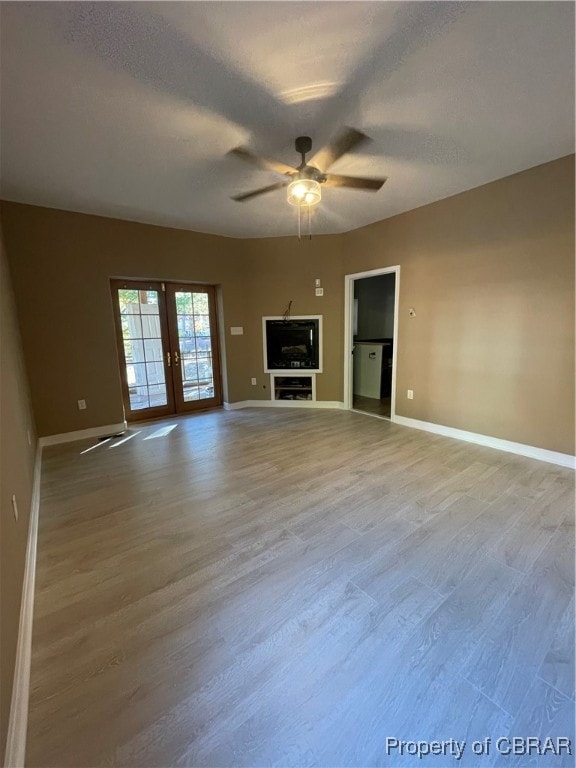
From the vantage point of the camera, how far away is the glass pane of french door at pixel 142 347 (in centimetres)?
433

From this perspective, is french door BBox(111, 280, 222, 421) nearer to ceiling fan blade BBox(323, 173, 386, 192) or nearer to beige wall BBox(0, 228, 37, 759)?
beige wall BBox(0, 228, 37, 759)

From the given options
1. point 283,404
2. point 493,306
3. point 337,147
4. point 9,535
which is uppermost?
point 337,147

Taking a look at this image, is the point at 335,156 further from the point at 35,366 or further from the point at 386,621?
the point at 35,366

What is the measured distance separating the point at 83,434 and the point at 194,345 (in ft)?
6.52

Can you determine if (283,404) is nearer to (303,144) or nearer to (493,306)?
(493,306)

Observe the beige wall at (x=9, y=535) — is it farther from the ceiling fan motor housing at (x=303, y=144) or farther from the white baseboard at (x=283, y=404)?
the white baseboard at (x=283, y=404)

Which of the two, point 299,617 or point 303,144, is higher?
point 303,144

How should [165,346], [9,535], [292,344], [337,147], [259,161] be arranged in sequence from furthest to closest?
[292,344] < [165,346] < [259,161] < [337,147] < [9,535]

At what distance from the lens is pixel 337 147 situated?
204cm

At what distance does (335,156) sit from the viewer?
2125 millimetres

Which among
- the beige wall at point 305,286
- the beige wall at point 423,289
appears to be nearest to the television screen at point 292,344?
the beige wall at point 305,286

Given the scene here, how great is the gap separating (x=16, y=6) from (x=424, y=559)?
3420mm

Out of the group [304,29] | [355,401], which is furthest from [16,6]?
[355,401]

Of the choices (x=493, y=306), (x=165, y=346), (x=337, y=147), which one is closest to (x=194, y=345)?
(x=165, y=346)
